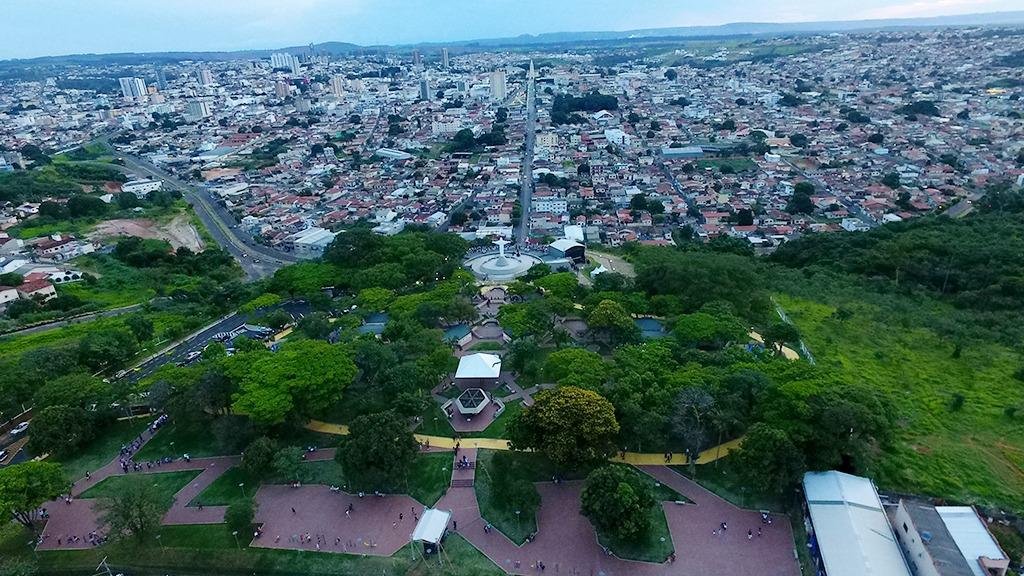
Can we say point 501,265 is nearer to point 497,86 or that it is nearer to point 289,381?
point 289,381

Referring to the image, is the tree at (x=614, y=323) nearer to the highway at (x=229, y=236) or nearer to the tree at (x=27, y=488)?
the tree at (x=27, y=488)

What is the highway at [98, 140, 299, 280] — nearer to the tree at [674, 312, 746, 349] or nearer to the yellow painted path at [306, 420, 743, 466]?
the yellow painted path at [306, 420, 743, 466]

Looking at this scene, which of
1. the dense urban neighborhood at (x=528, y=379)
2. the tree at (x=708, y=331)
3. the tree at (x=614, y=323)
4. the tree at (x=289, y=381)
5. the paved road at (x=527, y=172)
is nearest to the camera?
the dense urban neighborhood at (x=528, y=379)

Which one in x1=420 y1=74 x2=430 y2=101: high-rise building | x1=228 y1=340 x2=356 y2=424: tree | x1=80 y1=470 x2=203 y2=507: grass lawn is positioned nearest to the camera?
x1=80 y1=470 x2=203 y2=507: grass lawn

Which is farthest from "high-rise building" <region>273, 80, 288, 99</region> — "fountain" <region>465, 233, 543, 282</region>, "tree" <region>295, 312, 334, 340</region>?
"tree" <region>295, 312, 334, 340</region>

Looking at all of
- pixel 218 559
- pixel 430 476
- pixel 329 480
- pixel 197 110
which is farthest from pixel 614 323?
pixel 197 110

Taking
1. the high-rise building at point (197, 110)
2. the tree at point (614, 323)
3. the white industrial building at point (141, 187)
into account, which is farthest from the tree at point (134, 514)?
the high-rise building at point (197, 110)
